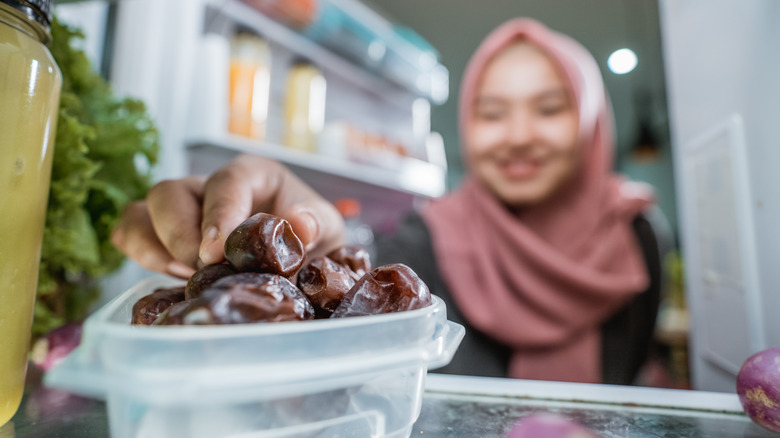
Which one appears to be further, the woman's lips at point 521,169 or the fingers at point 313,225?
the woman's lips at point 521,169

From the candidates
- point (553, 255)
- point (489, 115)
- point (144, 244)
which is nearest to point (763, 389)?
point (144, 244)

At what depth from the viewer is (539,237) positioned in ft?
→ 4.78

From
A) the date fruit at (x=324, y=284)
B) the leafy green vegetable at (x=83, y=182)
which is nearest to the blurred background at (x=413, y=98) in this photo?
the leafy green vegetable at (x=83, y=182)

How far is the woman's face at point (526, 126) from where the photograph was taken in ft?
4.47

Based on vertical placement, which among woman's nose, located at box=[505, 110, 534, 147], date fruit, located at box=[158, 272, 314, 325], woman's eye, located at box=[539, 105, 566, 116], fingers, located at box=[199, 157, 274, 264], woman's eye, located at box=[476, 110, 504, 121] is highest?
woman's eye, located at box=[539, 105, 566, 116]

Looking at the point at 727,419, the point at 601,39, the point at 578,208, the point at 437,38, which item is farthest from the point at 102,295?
the point at 601,39

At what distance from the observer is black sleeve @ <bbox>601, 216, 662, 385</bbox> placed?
1306 mm

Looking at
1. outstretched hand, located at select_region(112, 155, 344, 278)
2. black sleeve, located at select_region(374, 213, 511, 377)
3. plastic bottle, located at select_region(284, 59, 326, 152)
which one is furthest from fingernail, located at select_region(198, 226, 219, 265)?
plastic bottle, located at select_region(284, 59, 326, 152)

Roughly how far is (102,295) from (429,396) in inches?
27.3

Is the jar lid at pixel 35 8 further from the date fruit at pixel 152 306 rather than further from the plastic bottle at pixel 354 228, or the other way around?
the plastic bottle at pixel 354 228

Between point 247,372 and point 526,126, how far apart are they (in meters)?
1.32

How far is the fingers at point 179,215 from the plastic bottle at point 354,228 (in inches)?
44.4

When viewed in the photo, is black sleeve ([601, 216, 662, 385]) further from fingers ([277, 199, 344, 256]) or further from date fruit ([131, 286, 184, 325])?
date fruit ([131, 286, 184, 325])

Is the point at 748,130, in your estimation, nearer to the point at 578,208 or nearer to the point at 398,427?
the point at 398,427
